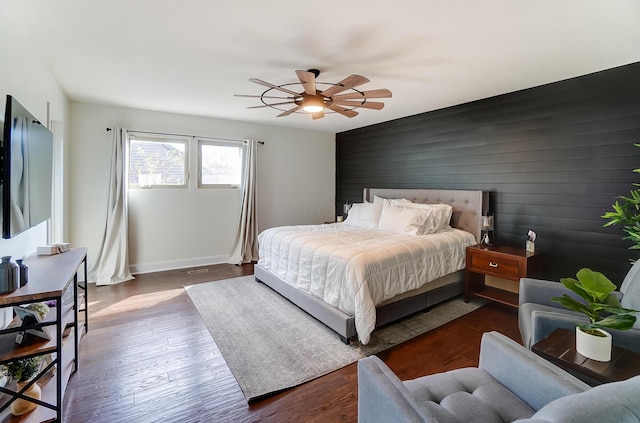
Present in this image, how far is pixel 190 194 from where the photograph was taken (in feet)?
16.0

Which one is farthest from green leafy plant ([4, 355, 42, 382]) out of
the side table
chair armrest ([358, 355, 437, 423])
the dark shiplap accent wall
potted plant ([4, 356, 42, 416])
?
the dark shiplap accent wall

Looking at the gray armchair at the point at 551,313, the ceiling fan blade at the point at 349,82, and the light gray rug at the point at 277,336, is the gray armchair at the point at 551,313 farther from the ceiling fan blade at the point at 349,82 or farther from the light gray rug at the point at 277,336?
the ceiling fan blade at the point at 349,82

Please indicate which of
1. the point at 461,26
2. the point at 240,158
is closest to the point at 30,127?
the point at 461,26

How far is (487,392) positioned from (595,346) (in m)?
0.64

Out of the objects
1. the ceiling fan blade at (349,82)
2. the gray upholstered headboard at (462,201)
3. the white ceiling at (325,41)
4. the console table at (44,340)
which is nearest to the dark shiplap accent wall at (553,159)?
the gray upholstered headboard at (462,201)

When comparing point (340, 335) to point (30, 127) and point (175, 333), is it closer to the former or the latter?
point (175, 333)

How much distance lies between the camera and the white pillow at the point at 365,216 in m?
4.31

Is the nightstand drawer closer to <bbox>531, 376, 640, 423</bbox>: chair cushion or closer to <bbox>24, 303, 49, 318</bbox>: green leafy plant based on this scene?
<bbox>531, 376, 640, 423</bbox>: chair cushion

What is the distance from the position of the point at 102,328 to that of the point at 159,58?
2.55 meters

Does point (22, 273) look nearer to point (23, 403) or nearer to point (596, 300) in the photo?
point (23, 403)

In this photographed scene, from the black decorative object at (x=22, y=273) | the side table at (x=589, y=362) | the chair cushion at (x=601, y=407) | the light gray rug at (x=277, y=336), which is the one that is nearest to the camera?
the chair cushion at (x=601, y=407)

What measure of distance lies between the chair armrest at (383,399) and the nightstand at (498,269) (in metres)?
2.53

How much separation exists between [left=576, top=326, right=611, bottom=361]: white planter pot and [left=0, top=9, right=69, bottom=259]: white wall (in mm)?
3213

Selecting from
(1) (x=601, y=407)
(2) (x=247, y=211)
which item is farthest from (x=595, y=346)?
(2) (x=247, y=211)
